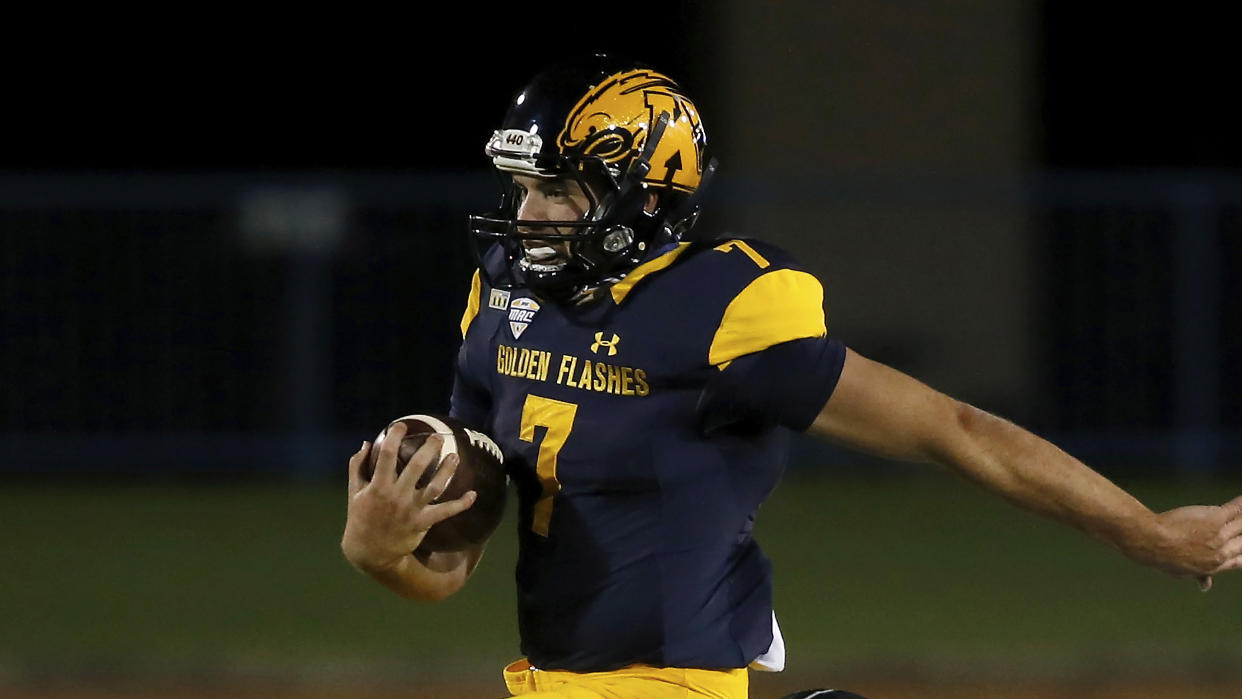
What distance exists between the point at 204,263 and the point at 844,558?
469 centimetres

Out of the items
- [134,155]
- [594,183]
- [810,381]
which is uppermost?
[594,183]

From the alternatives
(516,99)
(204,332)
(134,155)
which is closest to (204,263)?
(204,332)

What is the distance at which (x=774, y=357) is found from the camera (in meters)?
3.55

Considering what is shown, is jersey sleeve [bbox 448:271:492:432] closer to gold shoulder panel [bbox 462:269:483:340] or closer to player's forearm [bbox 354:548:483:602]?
gold shoulder panel [bbox 462:269:483:340]

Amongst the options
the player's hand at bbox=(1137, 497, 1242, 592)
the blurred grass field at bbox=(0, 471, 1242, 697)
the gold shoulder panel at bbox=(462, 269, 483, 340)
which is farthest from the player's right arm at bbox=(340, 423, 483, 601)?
the blurred grass field at bbox=(0, 471, 1242, 697)

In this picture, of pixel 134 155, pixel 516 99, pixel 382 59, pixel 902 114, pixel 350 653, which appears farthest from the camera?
pixel 382 59

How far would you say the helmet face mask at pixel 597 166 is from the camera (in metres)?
3.71

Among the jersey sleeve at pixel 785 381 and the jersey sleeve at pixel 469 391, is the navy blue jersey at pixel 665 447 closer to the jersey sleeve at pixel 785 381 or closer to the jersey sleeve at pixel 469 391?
the jersey sleeve at pixel 785 381

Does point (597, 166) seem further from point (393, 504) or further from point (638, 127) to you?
point (393, 504)

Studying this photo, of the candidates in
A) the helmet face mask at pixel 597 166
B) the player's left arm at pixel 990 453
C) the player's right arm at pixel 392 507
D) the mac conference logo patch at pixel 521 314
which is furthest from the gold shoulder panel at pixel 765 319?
the player's right arm at pixel 392 507

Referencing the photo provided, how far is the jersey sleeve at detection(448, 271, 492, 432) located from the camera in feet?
13.2

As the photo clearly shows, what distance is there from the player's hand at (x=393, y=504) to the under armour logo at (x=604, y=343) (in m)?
0.33

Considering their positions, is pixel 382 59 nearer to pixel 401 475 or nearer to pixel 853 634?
pixel 853 634

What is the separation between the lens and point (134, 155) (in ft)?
76.8
